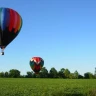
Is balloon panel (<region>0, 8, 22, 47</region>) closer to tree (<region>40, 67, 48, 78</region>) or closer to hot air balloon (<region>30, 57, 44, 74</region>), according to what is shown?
hot air balloon (<region>30, 57, 44, 74</region>)

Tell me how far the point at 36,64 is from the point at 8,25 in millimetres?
38753

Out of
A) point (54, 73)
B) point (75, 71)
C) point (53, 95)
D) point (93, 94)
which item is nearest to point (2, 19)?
point (53, 95)

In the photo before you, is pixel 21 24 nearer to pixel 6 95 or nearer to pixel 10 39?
pixel 10 39

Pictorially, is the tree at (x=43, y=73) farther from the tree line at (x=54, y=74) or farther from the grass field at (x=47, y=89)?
the grass field at (x=47, y=89)

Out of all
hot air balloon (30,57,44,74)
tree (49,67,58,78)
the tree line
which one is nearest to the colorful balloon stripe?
hot air balloon (30,57,44,74)

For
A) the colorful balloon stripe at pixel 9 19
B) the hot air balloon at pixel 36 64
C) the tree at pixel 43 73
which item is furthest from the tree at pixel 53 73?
the colorful balloon stripe at pixel 9 19

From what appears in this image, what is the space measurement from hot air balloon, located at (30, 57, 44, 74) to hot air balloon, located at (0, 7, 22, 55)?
37.2 metres

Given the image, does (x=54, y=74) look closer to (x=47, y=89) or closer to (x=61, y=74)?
(x=61, y=74)

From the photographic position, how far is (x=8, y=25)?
97.9 feet

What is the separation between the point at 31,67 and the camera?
68062mm

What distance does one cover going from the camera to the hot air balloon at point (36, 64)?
2652 inches

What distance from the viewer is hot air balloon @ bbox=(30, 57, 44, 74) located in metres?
67.4

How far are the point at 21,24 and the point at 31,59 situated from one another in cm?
3958

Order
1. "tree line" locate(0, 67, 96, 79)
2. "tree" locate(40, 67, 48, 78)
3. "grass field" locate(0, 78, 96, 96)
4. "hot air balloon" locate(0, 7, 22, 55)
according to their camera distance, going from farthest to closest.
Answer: "tree line" locate(0, 67, 96, 79), "tree" locate(40, 67, 48, 78), "hot air balloon" locate(0, 7, 22, 55), "grass field" locate(0, 78, 96, 96)
